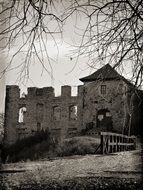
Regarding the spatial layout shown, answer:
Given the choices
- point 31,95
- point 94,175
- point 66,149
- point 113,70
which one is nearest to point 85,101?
point 31,95

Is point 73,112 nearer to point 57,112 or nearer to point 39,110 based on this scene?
point 57,112

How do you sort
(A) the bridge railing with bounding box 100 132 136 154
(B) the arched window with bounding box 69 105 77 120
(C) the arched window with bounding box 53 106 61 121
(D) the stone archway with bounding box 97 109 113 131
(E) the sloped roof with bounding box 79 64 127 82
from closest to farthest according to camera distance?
(E) the sloped roof with bounding box 79 64 127 82, (A) the bridge railing with bounding box 100 132 136 154, (D) the stone archway with bounding box 97 109 113 131, (C) the arched window with bounding box 53 106 61 121, (B) the arched window with bounding box 69 105 77 120

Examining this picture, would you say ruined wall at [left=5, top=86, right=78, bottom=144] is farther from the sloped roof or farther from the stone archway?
the sloped roof

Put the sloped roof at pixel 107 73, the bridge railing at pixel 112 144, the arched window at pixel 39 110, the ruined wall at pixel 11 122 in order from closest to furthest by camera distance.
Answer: the sloped roof at pixel 107 73 → the ruined wall at pixel 11 122 → the bridge railing at pixel 112 144 → the arched window at pixel 39 110

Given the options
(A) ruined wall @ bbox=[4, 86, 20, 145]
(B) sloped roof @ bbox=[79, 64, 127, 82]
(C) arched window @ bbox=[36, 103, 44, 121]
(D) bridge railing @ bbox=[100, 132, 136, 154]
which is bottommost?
(D) bridge railing @ bbox=[100, 132, 136, 154]

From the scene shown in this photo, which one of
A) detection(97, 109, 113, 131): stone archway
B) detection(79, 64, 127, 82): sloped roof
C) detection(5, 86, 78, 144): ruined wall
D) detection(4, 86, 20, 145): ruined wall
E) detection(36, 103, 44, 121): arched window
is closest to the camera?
detection(79, 64, 127, 82): sloped roof

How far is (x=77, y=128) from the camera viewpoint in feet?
54.9

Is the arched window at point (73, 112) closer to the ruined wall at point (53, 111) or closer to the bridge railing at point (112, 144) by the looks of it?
the ruined wall at point (53, 111)

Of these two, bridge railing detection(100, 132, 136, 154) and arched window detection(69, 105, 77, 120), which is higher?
arched window detection(69, 105, 77, 120)

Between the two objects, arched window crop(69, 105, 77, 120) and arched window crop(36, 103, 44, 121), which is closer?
arched window crop(36, 103, 44, 121)

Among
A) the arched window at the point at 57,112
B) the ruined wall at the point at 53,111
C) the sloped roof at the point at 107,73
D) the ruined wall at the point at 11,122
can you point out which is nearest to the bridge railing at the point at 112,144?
the ruined wall at the point at 11,122

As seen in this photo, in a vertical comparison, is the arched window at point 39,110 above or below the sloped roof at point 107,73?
above

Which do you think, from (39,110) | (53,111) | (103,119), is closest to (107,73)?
(103,119)

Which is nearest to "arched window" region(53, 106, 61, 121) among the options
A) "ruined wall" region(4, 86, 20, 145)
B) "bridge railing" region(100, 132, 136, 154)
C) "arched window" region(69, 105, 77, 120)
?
"arched window" region(69, 105, 77, 120)
